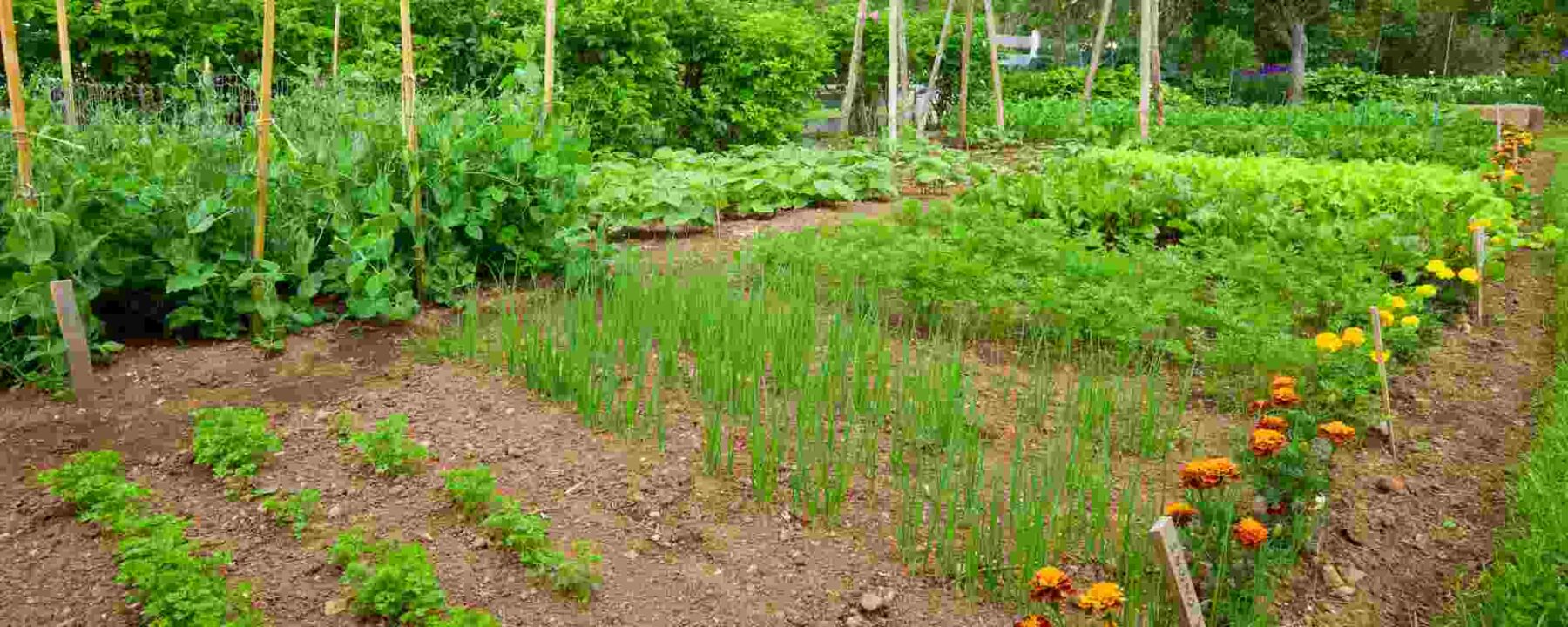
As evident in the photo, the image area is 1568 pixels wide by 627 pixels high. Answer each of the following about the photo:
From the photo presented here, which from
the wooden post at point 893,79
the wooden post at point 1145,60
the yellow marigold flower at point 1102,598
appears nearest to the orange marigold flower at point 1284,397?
the yellow marigold flower at point 1102,598

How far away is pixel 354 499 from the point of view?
3.33 meters

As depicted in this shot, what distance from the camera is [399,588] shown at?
2635mm

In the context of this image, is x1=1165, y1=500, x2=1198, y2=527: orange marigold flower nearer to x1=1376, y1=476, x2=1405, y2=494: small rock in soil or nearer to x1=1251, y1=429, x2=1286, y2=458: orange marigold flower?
x1=1251, y1=429, x2=1286, y2=458: orange marigold flower

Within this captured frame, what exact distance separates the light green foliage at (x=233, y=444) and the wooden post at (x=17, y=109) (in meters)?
1.21

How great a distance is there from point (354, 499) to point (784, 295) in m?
2.23

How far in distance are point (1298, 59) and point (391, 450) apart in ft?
73.1

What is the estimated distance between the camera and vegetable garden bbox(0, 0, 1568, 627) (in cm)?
289

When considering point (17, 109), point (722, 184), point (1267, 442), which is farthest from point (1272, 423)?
point (722, 184)

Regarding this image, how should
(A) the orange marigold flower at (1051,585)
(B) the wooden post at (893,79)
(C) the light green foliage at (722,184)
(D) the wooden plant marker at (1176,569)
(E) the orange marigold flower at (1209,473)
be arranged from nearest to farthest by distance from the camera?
1. (D) the wooden plant marker at (1176,569)
2. (A) the orange marigold flower at (1051,585)
3. (E) the orange marigold flower at (1209,473)
4. (C) the light green foliage at (722,184)
5. (B) the wooden post at (893,79)

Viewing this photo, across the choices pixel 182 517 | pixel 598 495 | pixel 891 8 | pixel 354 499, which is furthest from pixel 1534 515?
pixel 891 8

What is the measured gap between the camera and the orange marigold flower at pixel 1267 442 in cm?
291

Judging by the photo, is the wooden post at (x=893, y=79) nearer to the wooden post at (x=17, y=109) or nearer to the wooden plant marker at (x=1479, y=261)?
the wooden plant marker at (x=1479, y=261)

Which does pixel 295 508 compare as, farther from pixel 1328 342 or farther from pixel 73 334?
pixel 1328 342

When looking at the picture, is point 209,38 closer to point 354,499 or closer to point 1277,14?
point 354,499
